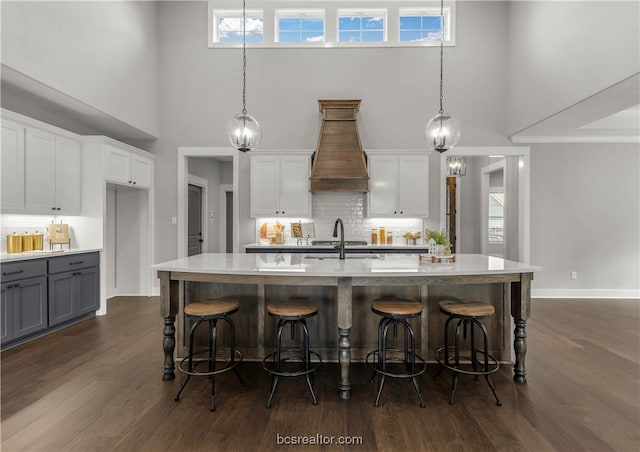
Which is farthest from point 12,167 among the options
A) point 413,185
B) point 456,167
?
point 456,167

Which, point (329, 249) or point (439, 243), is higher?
point (439, 243)

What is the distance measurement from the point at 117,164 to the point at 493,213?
8.33 metres

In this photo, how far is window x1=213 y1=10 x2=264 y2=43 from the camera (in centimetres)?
619

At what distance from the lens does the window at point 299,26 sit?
616 cm

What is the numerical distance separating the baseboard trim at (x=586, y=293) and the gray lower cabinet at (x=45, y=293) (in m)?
6.84

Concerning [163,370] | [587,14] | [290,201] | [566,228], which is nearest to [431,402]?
[163,370]

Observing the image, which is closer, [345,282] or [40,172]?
[345,282]

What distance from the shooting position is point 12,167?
3693 mm

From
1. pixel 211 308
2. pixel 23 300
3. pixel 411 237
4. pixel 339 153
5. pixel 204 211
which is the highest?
pixel 339 153

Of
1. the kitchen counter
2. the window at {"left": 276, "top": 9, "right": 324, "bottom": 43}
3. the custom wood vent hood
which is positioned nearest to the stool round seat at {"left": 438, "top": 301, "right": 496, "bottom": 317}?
the kitchen counter

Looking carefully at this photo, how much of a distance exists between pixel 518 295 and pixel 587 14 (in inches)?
141

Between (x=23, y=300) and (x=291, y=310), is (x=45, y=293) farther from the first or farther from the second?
(x=291, y=310)

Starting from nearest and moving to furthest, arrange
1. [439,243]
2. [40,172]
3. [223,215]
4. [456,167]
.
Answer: [439,243], [40,172], [456,167], [223,215]

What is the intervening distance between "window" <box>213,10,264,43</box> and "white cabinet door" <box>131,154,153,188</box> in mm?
2495
